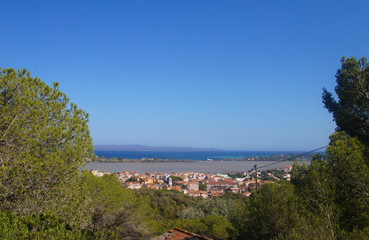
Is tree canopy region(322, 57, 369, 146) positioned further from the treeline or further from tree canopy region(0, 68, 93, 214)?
tree canopy region(0, 68, 93, 214)

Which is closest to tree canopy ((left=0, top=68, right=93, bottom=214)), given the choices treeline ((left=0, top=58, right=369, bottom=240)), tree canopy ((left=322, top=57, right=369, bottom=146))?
treeline ((left=0, top=58, right=369, bottom=240))

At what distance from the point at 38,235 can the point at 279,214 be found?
7.67 meters

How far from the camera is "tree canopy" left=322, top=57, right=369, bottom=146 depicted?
36.2 feet

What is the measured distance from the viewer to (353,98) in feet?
36.9

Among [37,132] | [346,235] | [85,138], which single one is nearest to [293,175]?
[346,235]

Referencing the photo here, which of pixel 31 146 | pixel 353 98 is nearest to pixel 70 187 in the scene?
pixel 31 146

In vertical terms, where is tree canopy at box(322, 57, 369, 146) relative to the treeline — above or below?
above

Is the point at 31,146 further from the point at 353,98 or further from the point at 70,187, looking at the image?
the point at 353,98

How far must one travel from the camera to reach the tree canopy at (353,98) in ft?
36.2

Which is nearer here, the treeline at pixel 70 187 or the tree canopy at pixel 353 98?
the treeline at pixel 70 187

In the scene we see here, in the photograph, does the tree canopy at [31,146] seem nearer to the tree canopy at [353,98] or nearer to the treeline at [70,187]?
the treeline at [70,187]

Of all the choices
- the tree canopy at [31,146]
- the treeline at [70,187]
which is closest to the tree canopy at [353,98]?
the treeline at [70,187]

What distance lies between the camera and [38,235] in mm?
3992

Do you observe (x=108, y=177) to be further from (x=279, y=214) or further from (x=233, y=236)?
(x=279, y=214)
